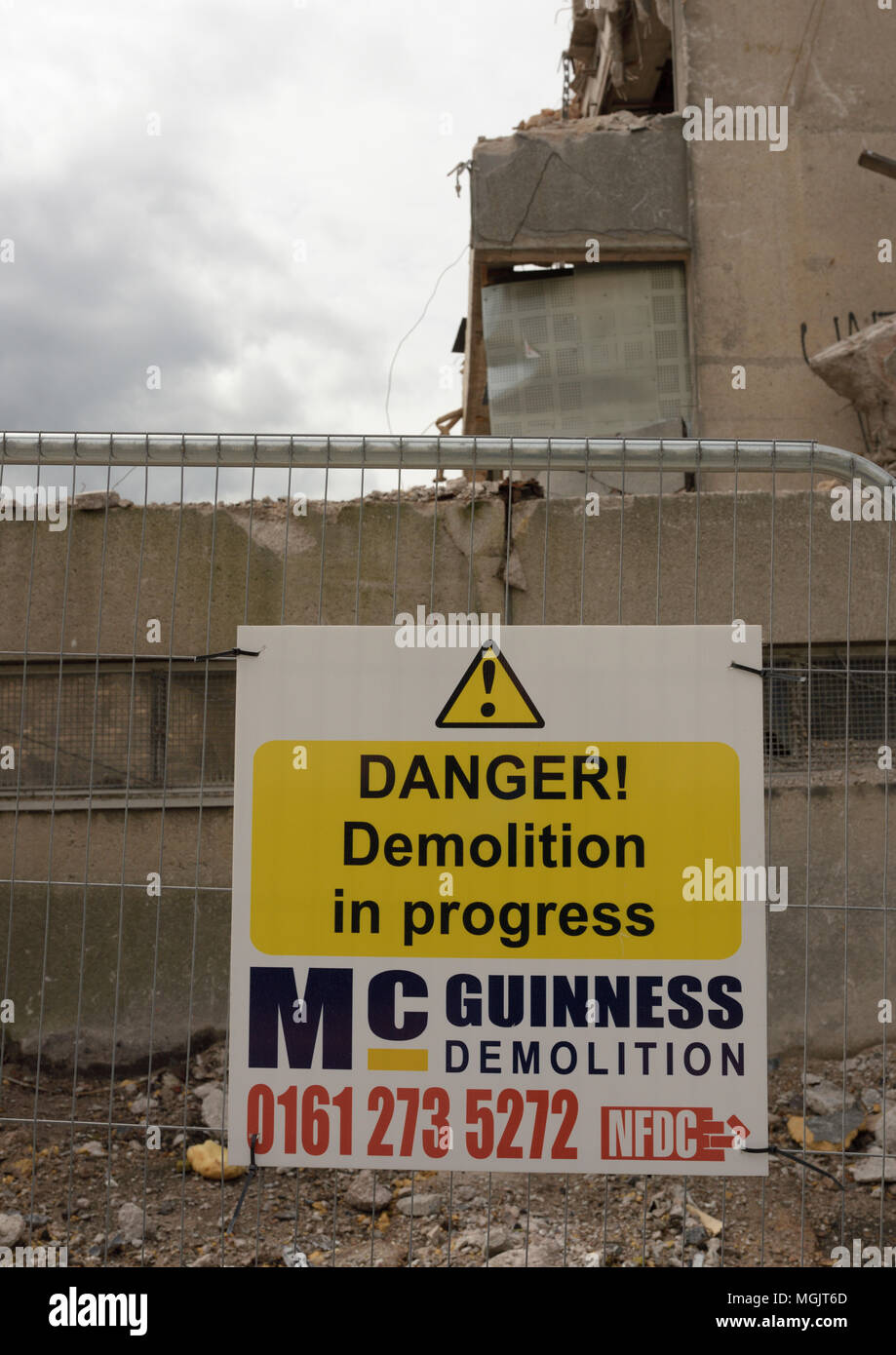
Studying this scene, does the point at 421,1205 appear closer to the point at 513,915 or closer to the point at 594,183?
the point at 513,915

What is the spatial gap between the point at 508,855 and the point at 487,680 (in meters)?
0.48

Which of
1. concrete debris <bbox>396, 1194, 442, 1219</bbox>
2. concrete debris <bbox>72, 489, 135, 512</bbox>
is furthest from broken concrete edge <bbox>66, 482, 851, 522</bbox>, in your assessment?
concrete debris <bbox>396, 1194, 442, 1219</bbox>

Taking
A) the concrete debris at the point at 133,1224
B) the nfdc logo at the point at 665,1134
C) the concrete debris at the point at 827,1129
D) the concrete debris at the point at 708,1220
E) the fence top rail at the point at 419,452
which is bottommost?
the concrete debris at the point at 133,1224

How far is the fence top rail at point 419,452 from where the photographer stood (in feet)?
10.7

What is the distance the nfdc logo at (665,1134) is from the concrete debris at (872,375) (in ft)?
22.6

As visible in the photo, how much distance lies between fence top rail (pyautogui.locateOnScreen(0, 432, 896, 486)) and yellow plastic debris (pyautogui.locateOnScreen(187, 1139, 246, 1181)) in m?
3.16

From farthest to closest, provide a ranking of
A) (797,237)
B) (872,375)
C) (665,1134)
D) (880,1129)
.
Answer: (797,237)
(872,375)
(880,1129)
(665,1134)

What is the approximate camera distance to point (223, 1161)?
4.12 m

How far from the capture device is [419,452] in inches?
129

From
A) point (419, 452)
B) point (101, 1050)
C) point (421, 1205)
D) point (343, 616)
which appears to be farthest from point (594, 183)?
point (421, 1205)

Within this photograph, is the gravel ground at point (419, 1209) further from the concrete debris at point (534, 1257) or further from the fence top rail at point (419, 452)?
the fence top rail at point (419, 452)

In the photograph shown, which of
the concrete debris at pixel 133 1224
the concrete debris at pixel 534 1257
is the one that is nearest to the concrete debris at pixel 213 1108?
the concrete debris at pixel 133 1224
